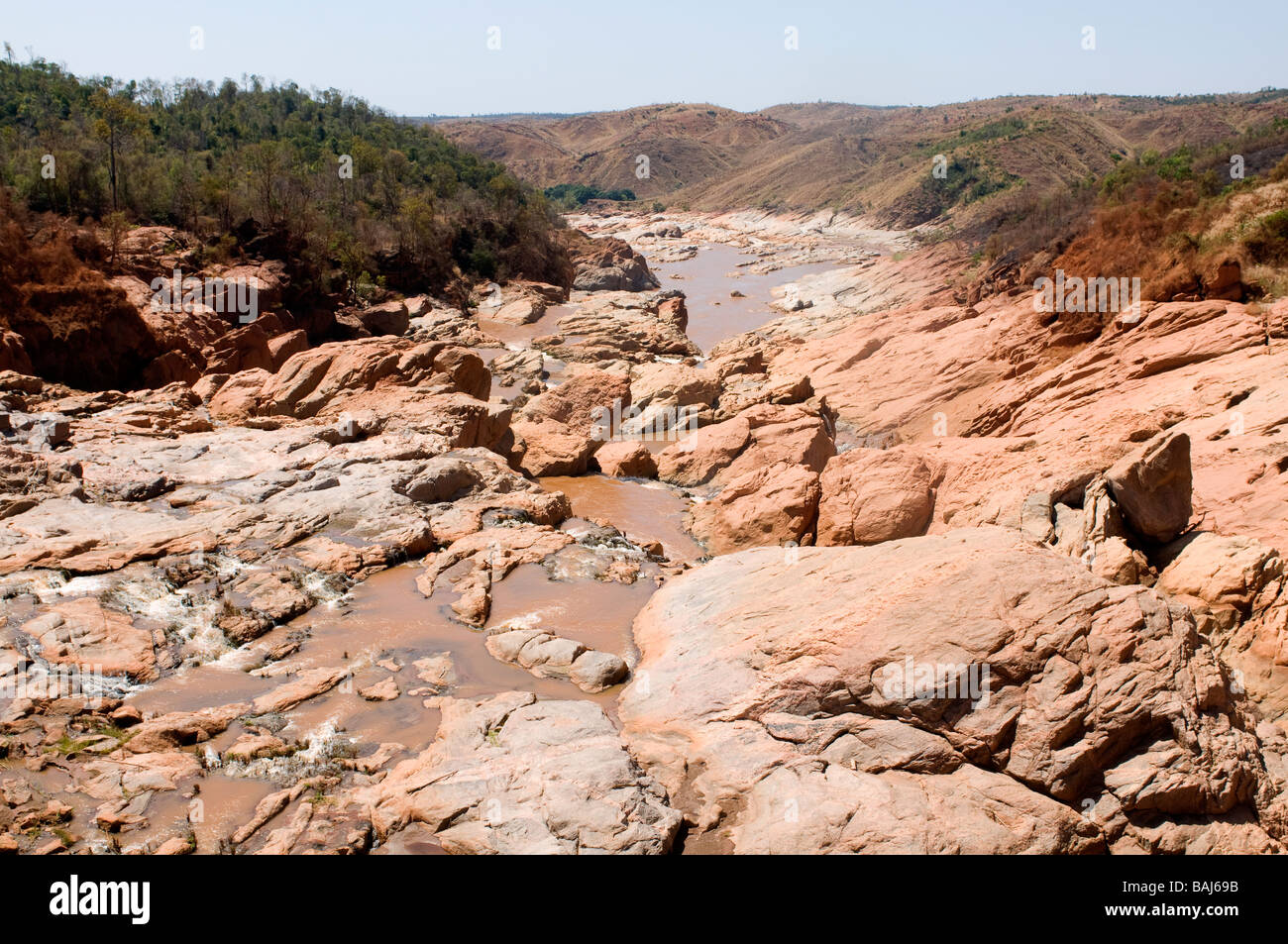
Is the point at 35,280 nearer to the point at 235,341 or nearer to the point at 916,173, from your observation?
the point at 235,341

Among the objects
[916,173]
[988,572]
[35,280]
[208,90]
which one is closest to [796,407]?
[988,572]

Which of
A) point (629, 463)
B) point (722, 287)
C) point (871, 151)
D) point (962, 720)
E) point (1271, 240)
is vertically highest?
point (871, 151)

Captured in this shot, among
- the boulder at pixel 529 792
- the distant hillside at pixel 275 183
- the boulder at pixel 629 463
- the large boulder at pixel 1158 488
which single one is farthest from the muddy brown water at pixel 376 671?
the distant hillside at pixel 275 183

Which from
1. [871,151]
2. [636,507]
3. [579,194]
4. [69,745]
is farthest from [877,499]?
[579,194]

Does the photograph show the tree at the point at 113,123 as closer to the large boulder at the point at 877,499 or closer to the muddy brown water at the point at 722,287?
the muddy brown water at the point at 722,287

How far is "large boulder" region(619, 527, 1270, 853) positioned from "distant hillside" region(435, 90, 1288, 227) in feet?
131

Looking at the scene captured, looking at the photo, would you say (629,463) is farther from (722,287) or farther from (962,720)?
(722,287)

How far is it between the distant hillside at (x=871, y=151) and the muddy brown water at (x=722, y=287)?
11.5 m

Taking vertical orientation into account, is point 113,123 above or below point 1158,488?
above

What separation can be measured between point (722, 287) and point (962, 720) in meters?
44.9

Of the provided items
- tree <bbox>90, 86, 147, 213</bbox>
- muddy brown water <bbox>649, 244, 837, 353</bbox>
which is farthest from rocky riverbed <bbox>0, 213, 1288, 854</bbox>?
muddy brown water <bbox>649, 244, 837, 353</bbox>

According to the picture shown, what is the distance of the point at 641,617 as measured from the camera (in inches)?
407

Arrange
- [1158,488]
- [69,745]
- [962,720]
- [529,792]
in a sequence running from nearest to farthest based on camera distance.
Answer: [529,792], [962,720], [69,745], [1158,488]

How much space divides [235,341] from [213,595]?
12540mm
